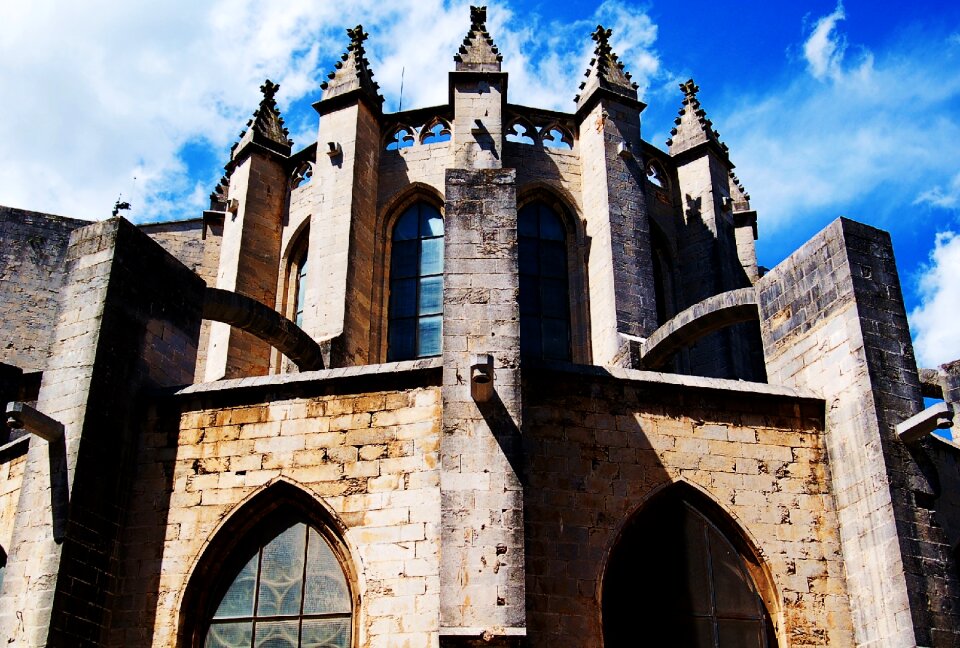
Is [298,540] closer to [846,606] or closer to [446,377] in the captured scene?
[446,377]

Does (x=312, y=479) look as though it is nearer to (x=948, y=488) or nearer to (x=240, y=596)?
(x=240, y=596)

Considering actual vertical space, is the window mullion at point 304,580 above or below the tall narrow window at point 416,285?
below

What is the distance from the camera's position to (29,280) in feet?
60.2

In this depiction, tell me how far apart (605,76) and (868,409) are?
9039 mm

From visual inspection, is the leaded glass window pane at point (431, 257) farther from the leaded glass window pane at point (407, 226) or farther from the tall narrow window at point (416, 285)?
the leaded glass window pane at point (407, 226)

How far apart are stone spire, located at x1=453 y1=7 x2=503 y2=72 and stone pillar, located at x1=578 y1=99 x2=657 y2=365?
1.61 meters

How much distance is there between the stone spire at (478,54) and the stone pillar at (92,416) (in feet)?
22.9

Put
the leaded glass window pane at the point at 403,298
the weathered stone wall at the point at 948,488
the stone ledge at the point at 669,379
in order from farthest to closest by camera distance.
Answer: the leaded glass window pane at the point at 403,298 < the weathered stone wall at the point at 948,488 < the stone ledge at the point at 669,379

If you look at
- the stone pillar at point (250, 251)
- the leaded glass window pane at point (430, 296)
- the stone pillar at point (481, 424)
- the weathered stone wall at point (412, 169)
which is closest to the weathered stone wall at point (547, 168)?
the weathered stone wall at point (412, 169)

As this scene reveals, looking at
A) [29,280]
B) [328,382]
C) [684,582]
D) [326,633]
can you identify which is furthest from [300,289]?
[684,582]

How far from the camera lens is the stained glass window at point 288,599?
31.1 ft

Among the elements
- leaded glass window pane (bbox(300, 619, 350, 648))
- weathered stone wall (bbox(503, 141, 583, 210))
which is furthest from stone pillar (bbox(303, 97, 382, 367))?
leaded glass window pane (bbox(300, 619, 350, 648))

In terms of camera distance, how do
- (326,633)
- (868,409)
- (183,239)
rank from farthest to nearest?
(183,239), (868,409), (326,633)

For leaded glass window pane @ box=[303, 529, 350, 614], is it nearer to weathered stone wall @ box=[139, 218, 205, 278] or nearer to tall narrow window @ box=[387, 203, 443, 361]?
tall narrow window @ box=[387, 203, 443, 361]
